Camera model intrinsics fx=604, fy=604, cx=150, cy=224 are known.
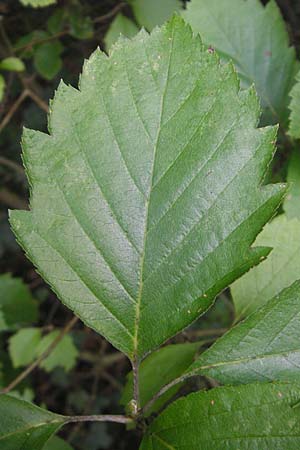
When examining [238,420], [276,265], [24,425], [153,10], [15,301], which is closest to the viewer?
[238,420]

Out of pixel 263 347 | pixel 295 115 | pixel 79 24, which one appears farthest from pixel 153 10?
pixel 263 347

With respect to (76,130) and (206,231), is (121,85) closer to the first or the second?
(76,130)

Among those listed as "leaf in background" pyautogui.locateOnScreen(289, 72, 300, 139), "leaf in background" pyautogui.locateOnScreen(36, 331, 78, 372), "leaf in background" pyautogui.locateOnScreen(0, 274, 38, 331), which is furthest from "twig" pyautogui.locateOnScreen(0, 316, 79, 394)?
"leaf in background" pyautogui.locateOnScreen(289, 72, 300, 139)

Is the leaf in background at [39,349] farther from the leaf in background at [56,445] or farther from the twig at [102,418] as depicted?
the twig at [102,418]

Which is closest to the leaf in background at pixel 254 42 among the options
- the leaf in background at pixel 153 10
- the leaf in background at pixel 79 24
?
the leaf in background at pixel 153 10

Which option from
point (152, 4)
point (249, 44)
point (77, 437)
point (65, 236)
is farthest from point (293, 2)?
point (77, 437)

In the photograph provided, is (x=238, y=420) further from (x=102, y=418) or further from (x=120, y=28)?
(x=120, y=28)
